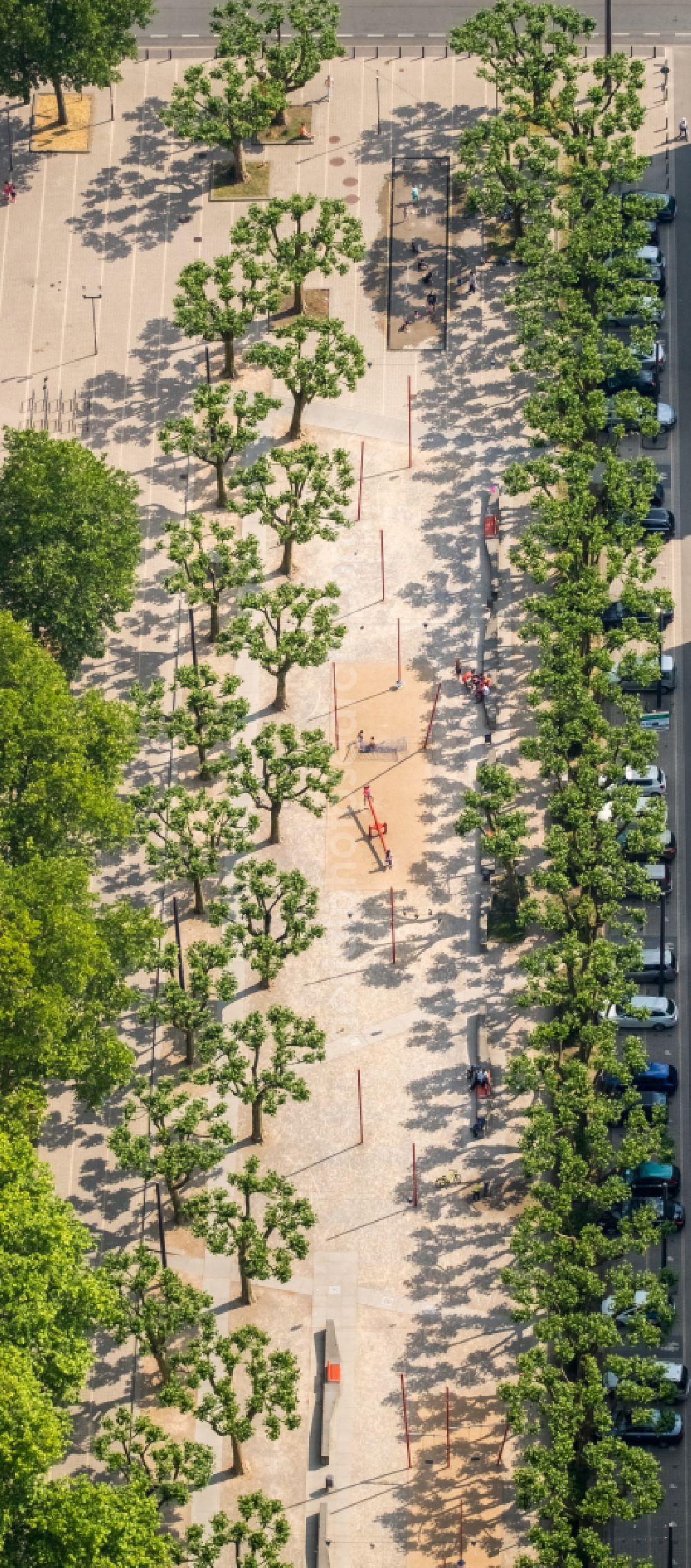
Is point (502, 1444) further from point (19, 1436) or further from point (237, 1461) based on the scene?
point (19, 1436)

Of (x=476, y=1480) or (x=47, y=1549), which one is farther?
(x=476, y=1480)

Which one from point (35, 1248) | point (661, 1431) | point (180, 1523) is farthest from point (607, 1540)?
point (35, 1248)

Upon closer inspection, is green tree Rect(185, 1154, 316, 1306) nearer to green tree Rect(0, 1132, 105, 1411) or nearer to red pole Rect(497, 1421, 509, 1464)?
green tree Rect(0, 1132, 105, 1411)

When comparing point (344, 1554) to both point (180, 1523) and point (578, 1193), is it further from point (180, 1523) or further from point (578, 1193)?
point (578, 1193)

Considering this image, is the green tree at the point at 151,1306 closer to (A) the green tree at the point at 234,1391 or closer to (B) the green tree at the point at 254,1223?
(A) the green tree at the point at 234,1391

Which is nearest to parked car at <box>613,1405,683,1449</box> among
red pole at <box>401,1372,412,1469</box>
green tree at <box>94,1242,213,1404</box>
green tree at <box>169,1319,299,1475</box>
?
red pole at <box>401,1372,412,1469</box>

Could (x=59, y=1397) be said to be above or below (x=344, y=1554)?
above
